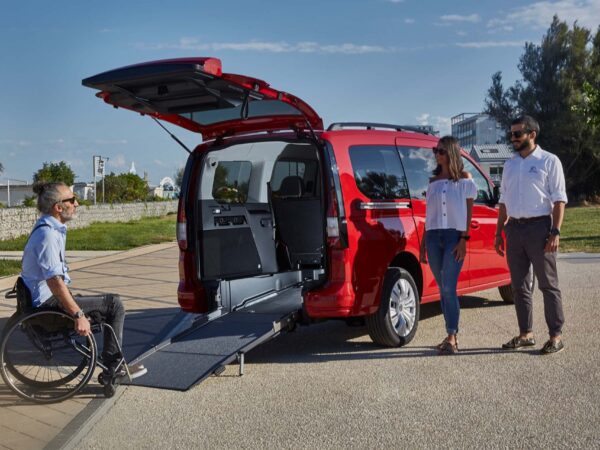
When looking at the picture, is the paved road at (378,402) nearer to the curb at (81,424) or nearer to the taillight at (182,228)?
the curb at (81,424)

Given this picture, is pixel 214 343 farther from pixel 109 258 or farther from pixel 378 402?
pixel 109 258

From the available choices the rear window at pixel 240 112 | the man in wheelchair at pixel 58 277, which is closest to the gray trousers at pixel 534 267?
the rear window at pixel 240 112

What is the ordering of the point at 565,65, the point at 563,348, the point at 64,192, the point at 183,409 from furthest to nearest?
the point at 565,65
the point at 563,348
the point at 64,192
the point at 183,409

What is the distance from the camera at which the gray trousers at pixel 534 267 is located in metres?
6.23

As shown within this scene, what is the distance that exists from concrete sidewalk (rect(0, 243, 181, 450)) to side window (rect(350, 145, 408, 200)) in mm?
2040

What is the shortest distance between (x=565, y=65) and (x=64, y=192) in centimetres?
5055

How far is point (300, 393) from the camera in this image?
5312 millimetres

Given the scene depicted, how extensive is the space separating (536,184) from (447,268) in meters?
0.99

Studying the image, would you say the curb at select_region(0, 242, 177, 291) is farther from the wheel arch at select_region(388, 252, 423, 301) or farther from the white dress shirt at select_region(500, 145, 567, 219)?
the white dress shirt at select_region(500, 145, 567, 219)

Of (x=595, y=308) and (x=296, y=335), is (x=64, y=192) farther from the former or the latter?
(x=595, y=308)

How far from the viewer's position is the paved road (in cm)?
432

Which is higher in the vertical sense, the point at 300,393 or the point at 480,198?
the point at 480,198

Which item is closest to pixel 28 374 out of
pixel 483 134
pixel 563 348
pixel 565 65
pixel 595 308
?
pixel 563 348

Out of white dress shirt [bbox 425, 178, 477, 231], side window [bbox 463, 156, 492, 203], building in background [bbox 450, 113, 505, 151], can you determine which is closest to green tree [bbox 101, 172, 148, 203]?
side window [bbox 463, 156, 492, 203]
